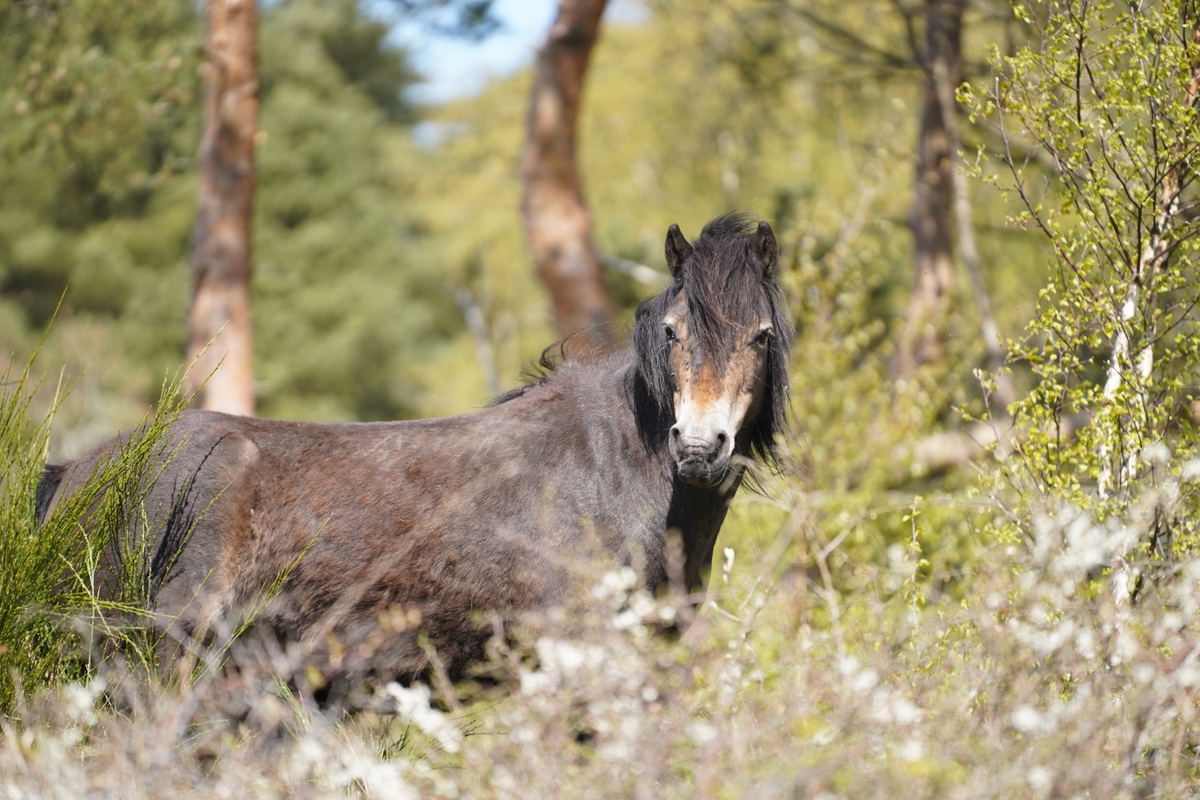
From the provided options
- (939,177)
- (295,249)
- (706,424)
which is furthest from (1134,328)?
(295,249)

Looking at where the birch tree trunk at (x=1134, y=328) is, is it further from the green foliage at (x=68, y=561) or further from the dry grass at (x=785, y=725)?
the green foliage at (x=68, y=561)

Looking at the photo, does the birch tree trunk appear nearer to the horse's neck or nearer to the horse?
the horse

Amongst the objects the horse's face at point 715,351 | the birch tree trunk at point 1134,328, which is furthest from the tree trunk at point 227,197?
the birch tree trunk at point 1134,328

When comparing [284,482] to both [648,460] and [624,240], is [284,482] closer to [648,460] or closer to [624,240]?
[648,460]

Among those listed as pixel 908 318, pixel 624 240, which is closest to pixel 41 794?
pixel 908 318

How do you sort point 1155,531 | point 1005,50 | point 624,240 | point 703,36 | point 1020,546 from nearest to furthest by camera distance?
point 1155,531 < point 1020,546 < point 1005,50 < point 703,36 < point 624,240

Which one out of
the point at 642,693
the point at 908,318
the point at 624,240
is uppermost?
the point at 642,693

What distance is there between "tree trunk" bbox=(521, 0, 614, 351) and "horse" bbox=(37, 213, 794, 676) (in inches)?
198

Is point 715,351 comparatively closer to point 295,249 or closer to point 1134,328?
point 1134,328

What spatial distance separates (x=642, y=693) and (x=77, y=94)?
26.5 feet

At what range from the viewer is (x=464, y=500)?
4684mm

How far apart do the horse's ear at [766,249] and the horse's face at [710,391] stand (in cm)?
36

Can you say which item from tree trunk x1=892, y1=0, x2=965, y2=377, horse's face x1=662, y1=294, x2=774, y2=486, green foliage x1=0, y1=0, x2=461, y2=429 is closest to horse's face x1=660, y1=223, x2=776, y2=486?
horse's face x1=662, y1=294, x2=774, y2=486

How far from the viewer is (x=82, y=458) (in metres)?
4.75
